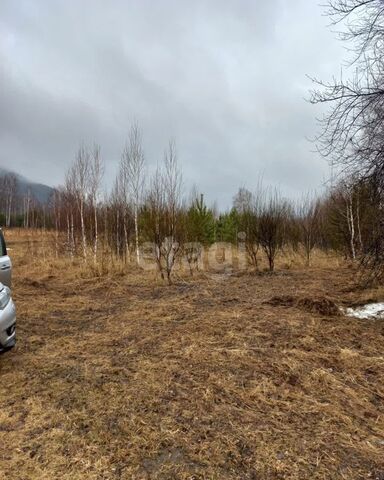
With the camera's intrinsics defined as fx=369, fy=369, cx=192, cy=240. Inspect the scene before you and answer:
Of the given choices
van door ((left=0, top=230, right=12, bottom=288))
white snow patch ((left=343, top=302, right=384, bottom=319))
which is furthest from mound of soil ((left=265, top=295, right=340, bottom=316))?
van door ((left=0, top=230, right=12, bottom=288))

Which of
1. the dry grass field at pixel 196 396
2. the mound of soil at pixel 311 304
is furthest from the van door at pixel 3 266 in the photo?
the mound of soil at pixel 311 304

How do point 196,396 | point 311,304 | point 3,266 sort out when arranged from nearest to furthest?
point 196,396 < point 3,266 < point 311,304

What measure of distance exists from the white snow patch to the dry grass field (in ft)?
1.11

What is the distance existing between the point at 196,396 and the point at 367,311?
14.1ft

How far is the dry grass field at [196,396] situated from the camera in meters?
2.32

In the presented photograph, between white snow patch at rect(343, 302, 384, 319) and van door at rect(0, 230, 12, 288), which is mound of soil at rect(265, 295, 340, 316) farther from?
van door at rect(0, 230, 12, 288)

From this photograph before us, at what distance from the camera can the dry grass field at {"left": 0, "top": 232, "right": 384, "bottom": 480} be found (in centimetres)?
232

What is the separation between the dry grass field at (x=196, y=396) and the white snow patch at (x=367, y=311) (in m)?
0.34

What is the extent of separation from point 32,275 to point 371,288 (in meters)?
9.89

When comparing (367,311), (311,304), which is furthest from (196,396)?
(367,311)

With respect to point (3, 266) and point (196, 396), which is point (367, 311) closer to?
point (196, 396)

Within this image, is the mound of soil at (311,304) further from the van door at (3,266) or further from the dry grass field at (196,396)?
the van door at (3,266)

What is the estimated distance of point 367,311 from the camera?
20.7 feet

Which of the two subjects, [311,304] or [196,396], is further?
[311,304]
